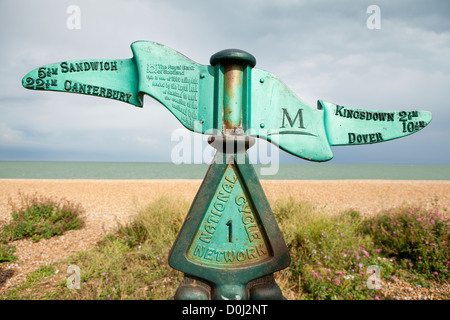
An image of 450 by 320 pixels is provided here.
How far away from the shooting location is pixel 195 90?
1.41 metres

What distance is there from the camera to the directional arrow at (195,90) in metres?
1.37

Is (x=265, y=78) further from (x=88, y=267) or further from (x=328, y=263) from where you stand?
(x=88, y=267)

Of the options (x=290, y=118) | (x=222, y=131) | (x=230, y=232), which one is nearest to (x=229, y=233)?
(x=230, y=232)

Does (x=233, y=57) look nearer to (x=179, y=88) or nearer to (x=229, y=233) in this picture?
(x=179, y=88)

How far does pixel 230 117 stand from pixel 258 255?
0.78m

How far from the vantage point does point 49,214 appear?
475 cm

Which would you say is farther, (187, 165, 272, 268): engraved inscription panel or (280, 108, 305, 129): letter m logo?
(280, 108, 305, 129): letter m logo

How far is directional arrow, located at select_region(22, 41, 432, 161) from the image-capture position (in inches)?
53.9

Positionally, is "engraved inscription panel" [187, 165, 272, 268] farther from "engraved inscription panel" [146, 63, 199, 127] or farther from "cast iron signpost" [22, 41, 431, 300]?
"engraved inscription panel" [146, 63, 199, 127]

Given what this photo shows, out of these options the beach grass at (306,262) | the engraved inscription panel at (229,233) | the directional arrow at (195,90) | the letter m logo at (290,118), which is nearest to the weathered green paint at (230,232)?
the engraved inscription panel at (229,233)

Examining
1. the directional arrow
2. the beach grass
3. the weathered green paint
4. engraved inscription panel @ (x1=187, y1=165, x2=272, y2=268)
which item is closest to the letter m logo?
the directional arrow

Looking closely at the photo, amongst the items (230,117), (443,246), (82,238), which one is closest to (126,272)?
(82,238)

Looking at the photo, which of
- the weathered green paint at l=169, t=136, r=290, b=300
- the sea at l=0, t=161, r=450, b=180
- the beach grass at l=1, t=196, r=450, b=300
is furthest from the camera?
the sea at l=0, t=161, r=450, b=180

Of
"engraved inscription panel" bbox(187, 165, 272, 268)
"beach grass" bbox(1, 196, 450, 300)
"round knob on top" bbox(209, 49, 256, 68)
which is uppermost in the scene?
"round knob on top" bbox(209, 49, 256, 68)
